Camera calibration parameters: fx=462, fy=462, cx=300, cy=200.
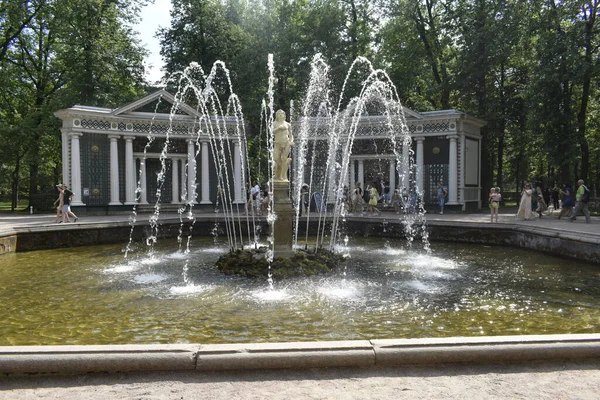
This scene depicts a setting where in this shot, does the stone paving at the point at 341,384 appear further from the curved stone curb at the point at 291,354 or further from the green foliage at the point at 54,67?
the green foliage at the point at 54,67

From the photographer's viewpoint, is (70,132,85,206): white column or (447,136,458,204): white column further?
(447,136,458,204): white column

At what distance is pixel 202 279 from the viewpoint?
945cm

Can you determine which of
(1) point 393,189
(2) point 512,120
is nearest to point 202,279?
(1) point 393,189

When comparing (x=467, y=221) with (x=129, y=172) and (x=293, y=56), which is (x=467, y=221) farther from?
(x=293, y=56)

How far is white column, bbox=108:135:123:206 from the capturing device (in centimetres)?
2466

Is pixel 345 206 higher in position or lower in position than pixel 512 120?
lower

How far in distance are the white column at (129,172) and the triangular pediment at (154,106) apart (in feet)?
5.07

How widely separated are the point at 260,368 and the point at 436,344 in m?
1.65

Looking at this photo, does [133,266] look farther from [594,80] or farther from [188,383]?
[594,80]

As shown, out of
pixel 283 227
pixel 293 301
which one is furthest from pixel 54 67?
pixel 293 301

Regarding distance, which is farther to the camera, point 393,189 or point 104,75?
point 104,75

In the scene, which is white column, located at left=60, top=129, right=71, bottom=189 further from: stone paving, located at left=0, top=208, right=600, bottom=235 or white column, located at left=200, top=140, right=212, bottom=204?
white column, located at left=200, top=140, right=212, bottom=204

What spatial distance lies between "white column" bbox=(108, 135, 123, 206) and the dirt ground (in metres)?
22.0

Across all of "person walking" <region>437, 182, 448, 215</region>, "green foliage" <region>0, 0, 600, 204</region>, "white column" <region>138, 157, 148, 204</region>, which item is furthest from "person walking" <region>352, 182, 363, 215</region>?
"white column" <region>138, 157, 148, 204</region>
